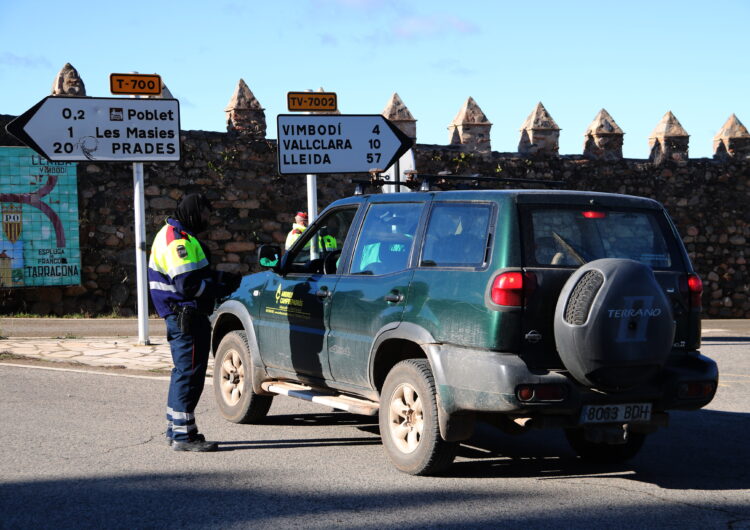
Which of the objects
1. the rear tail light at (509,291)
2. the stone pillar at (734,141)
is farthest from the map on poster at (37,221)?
the stone pillar at (734,141)

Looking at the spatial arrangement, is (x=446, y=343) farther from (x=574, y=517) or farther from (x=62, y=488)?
A: (x=62, y=488)

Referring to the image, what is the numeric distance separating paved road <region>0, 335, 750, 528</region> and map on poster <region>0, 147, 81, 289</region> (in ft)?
31.9

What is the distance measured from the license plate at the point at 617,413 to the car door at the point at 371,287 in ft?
4.60

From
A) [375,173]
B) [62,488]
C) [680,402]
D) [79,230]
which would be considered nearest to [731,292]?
[79,230]

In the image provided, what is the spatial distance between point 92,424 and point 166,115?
679 centimetres

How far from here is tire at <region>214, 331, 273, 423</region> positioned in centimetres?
859

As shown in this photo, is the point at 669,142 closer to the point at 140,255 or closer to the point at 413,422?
the point at 140,255

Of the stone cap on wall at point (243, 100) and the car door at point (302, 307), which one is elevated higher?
the stone cap on wall at point (243, 100)

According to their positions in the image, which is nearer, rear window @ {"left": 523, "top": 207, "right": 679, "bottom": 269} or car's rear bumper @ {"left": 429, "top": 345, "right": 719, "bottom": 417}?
car's rear bumper @ {"left": 429, "top": 345, "right": 719, "bottom": 417}

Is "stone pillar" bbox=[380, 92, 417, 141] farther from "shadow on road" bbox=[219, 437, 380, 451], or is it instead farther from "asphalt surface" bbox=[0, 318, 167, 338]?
"shadow on road" bbox=[219, 437, 380, 451]

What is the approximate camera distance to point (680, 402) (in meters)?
6.49

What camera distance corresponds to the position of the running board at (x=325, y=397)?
7298mm

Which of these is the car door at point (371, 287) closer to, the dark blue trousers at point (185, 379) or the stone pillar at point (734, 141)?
the dark blue trousers at point (185, 379)

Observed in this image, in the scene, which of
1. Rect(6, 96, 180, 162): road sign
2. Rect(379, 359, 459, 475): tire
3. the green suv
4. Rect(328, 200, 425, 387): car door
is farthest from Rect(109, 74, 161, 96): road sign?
Rect(379, 359, 459, 475): tire
